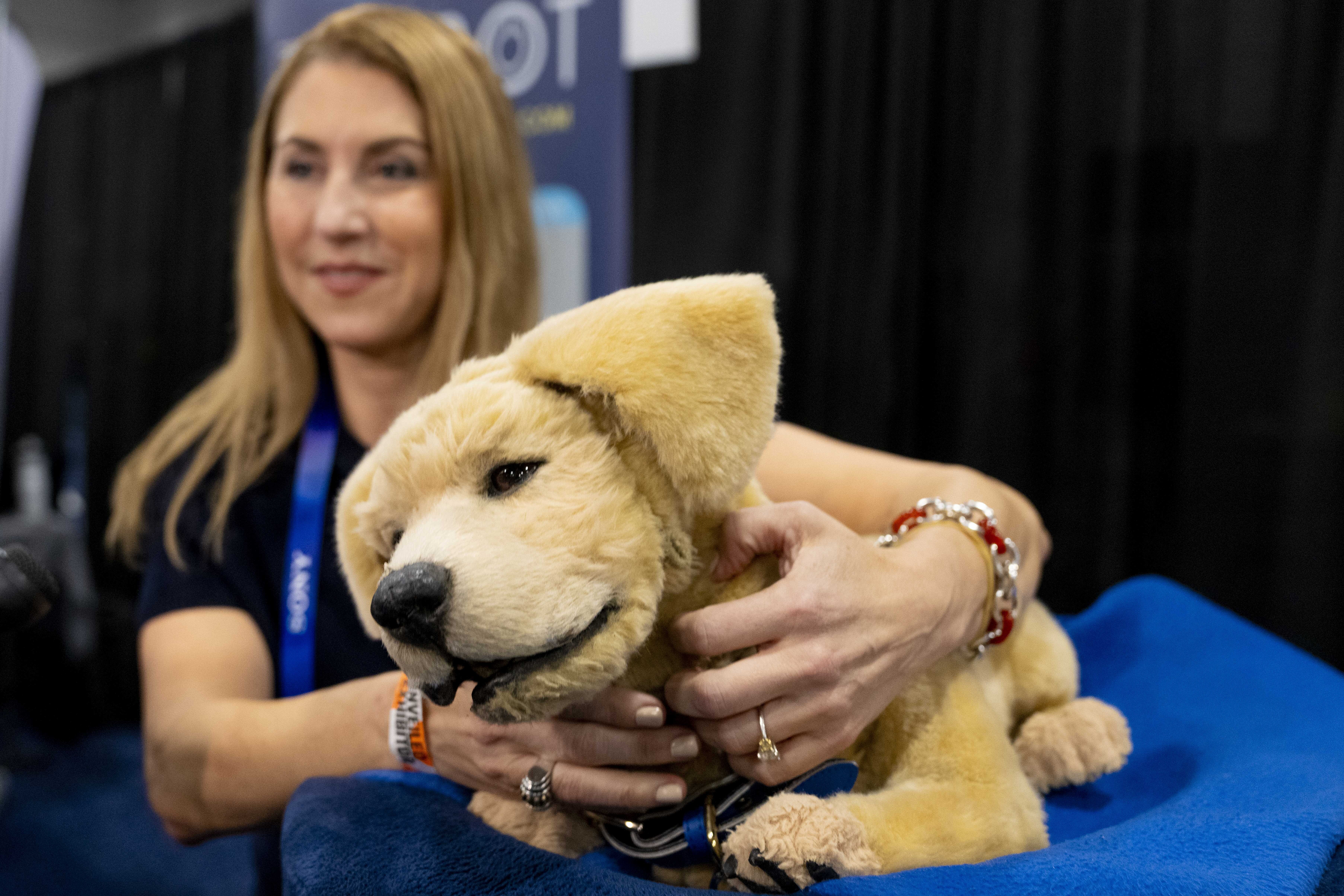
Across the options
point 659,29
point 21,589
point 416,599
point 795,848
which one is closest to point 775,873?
point 795,848

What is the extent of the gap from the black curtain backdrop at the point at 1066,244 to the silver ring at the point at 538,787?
141 centimetres

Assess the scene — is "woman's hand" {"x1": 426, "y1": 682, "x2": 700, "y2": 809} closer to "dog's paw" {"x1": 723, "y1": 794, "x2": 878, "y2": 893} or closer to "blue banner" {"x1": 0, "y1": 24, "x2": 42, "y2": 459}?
"dog's paw" {"x1": 723, "y1": 794, "x2": 878, "y2": 893}

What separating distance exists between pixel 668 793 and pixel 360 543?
25 cm

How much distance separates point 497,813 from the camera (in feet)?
2.12

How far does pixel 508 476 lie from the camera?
19.9 inches

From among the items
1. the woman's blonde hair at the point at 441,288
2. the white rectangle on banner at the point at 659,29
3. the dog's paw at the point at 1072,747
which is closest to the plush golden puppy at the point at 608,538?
the dog's paw at the point at 1072,747

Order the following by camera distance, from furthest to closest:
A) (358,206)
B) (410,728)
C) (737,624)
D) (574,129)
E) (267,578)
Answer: (574,129) → (267,578) → (358,206) → (410,728) → (737,624)

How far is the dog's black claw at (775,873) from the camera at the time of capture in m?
0.50

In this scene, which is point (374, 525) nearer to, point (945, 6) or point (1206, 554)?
point (1206, 554)

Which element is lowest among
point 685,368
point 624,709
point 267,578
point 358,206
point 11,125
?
point 267,578

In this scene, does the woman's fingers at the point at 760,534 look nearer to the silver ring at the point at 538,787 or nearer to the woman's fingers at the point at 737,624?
the woman's fingers at the point at 737,624

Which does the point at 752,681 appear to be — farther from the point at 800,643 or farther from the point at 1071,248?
the point at 1071,248

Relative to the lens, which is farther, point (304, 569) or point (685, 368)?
point (304, 569)

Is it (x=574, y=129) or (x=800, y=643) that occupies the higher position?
(x=574, y=129)
